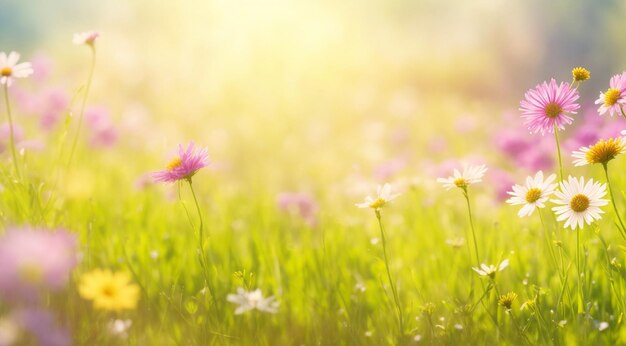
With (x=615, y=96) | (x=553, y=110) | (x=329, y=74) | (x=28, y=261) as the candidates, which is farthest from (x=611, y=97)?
(x=329, y=74)

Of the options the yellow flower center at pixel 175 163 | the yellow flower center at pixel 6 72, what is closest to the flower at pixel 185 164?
the yellow flower center at pixel 175 163

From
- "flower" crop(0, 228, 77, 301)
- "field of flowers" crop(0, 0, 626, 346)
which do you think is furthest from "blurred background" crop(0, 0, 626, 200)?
"flower" crop(0, 228, 77, 301)

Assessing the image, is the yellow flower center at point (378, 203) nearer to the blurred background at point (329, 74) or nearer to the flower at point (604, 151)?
the flower at point (604, 151)

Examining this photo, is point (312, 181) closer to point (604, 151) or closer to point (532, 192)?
point (532, 192)

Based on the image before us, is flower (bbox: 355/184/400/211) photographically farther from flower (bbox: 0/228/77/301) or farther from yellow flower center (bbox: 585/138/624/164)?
flower (bbox: 0/228/77/301)

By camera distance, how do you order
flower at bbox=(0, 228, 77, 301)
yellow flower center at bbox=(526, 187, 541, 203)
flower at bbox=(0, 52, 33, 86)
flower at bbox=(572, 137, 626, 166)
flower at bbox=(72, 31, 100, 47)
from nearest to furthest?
flower at bbox=(0, 228, 77, 301) → flower at bbox=(572, 137, 626, 166) → yellow flower center at bbox=(526, 187, 541, 203) → flower at bbox=(0, 52, 33, 86) → flower at bbox=(72, 31, 100, 47)
